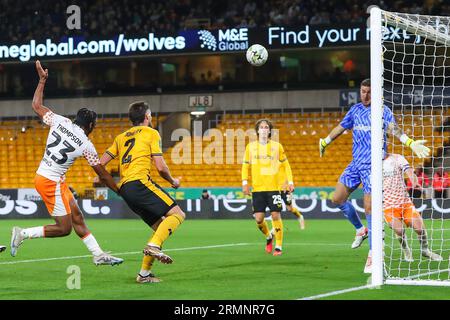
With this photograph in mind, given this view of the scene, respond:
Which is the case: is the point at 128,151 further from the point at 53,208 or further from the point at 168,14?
the point at 168,14

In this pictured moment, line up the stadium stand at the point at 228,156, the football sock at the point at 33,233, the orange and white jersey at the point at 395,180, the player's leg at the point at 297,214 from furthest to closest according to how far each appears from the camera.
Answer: the stadium stand at the point at 228,156 < the player's leg at the point at 297,214 < the orange and white jersey at the point at 395,180 < the football sock at the point at 33,233

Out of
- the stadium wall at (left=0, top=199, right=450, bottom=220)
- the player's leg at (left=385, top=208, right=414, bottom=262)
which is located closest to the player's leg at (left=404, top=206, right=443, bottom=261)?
the player's leg at (left=385, top=208, right=414, bottom=262)

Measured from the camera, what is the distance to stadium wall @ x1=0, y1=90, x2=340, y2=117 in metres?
34.3

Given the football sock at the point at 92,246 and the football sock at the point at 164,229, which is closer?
the football sock at the point at 164,229

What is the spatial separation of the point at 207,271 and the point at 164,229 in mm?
1511

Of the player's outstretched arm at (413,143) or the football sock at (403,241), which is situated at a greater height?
the player's outstretched arm at (413,143)

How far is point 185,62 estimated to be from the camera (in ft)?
119

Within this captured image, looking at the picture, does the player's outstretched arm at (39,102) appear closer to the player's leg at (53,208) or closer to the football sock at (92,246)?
the player's leg at (53,208)

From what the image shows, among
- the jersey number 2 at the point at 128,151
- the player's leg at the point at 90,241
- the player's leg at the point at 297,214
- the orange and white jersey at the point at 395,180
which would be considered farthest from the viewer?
the player's leg at the point at 297,214

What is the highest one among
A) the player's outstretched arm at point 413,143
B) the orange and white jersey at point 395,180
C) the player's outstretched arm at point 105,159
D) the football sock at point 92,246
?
the player's outstretched arm at point 413,143

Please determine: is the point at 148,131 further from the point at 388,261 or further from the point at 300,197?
the point at 300,197

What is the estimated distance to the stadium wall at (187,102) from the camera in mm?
34278

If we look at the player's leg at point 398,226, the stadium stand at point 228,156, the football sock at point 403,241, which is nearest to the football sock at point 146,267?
the player's leg at point 398,226

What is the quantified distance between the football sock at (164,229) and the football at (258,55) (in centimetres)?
921
